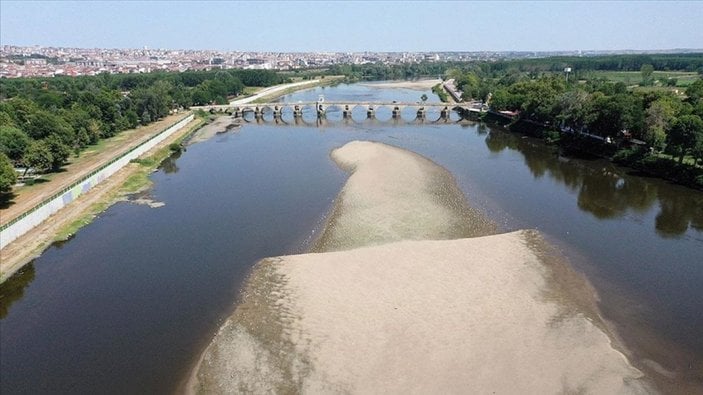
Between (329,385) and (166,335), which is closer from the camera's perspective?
(329,385)

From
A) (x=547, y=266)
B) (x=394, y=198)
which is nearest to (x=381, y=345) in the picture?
(x=547, y=266)

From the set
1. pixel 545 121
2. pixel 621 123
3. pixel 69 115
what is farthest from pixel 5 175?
pixel 545 121

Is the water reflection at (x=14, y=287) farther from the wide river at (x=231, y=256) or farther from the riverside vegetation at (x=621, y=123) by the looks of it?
the riverside vegetation at (x=621, y=123)

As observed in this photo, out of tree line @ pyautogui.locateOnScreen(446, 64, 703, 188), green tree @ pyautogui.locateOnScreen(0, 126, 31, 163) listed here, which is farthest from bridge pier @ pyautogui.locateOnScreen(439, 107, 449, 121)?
green tree @ pyautogui.locateOnScreen(0, 126, 31, 163)

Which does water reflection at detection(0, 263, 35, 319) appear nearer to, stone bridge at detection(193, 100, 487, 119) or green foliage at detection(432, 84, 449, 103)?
stone bridge at detection(193, 100, 487, 119)

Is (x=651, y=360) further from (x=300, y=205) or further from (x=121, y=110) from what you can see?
(x=121, y=110)
